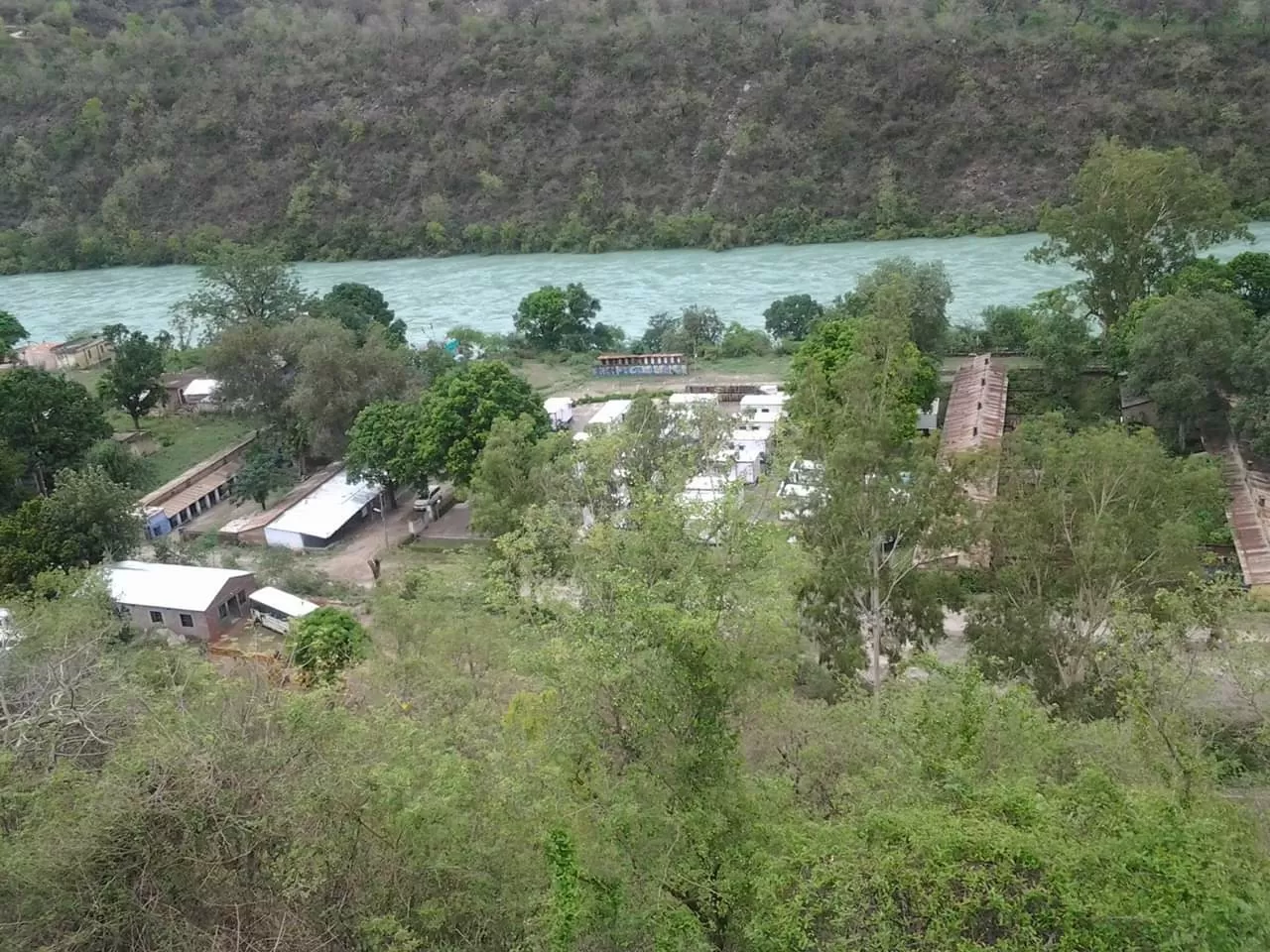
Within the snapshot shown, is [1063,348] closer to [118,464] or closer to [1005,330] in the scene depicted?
[1005,330]

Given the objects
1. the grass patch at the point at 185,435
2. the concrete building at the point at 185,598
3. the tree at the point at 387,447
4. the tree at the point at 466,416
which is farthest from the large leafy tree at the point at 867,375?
the grass patch at the point at 185,435

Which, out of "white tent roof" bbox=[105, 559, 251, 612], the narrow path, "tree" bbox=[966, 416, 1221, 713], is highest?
"tree" bbox=[966, 416, 1221, 713]

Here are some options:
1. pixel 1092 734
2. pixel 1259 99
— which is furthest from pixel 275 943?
pixel 1259 99

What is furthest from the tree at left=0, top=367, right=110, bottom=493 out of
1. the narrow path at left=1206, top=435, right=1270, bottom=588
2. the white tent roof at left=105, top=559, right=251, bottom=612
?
the narrow path at left=1206, top=435, right=1270, bottom=588

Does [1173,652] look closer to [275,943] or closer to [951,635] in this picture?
[951,635]

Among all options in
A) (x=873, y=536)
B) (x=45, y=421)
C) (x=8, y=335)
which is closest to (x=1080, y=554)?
(x=873, y=536)

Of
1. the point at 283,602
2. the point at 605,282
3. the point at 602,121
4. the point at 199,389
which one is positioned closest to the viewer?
the point at 283,602

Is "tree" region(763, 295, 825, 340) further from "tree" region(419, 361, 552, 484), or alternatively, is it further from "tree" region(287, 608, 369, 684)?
"tree" region(287, 608, 369, 684)
